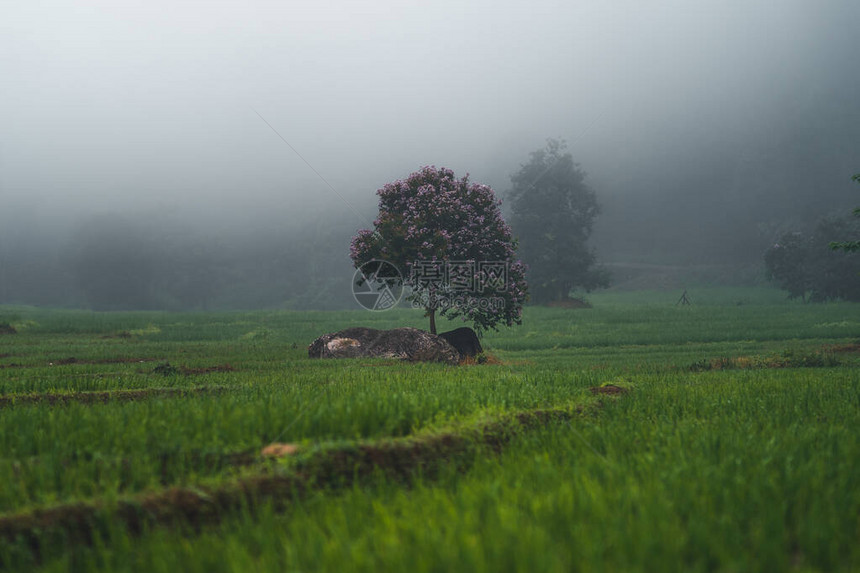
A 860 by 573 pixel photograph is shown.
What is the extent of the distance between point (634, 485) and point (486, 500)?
4.03ft

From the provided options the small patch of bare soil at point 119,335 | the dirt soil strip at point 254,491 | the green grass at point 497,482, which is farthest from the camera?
the small patch of bare soil at point 119,335

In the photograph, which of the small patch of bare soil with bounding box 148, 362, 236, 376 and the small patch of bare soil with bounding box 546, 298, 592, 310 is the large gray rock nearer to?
the small patch of bare soil with bounding box 148, 362, 236, 376

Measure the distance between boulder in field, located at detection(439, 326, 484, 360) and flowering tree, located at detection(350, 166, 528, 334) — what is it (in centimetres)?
67

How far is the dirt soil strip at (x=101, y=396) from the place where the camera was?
9.43 meters

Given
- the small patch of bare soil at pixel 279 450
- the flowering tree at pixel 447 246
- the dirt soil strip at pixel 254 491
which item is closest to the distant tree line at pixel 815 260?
the flowering tree at pixel 447 246

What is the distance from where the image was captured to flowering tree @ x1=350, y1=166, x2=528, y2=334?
21.1 m

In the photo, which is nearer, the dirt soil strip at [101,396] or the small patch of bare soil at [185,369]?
the dirt soil strip at [101,396]

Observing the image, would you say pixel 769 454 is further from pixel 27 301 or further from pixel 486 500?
pixel 27 301

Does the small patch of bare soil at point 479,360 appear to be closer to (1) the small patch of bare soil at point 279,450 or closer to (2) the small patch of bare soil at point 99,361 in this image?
(2) the small patch of bare soil at point 99,361

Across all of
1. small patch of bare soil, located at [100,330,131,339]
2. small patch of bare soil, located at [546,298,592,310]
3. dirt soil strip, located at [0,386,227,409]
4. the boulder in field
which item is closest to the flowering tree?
the boulder in field

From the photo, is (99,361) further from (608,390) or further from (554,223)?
(554,223)

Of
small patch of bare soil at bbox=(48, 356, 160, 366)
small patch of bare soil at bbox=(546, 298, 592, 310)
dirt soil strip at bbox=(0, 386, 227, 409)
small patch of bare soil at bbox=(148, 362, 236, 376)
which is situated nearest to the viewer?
dirt soil strip at bbox=(0, 386, 227, 409)

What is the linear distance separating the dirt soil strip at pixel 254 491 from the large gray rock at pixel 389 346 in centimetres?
1299

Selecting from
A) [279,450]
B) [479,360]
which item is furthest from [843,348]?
[279,450]
